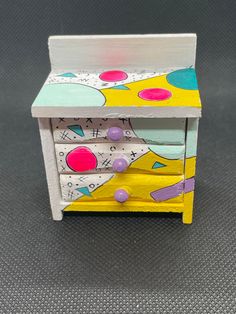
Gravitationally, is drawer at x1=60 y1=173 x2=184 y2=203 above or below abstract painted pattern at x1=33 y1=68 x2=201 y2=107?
below

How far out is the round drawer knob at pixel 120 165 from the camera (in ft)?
3.24

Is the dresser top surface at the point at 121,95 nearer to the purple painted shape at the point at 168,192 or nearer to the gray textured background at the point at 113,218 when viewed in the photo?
the purple painted shape at the point at 168,192

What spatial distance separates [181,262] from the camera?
99 cm

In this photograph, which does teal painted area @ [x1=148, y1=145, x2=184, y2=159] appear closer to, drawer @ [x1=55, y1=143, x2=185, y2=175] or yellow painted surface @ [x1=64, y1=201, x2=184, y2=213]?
drawer @ [x1=55, y1=143, x2=185, y2=175]

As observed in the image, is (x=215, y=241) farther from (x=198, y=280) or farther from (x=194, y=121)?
(x=194, y=121)

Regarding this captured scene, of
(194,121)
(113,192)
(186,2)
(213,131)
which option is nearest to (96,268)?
(113,192)

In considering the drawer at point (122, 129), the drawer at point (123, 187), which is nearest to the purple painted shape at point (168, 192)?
the drawer at point (123, 187)

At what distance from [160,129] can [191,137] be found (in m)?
0.07

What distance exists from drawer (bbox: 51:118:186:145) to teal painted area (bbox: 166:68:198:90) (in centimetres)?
10

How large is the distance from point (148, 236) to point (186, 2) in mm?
749

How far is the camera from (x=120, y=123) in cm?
97

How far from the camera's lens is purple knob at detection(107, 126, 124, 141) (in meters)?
0.96

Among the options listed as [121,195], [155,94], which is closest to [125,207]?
[121,195]

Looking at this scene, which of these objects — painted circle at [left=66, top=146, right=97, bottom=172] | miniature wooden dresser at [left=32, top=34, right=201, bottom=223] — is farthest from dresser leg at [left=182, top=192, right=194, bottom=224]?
painted circle at [left=66, top=146, right=97, bottom=172]
